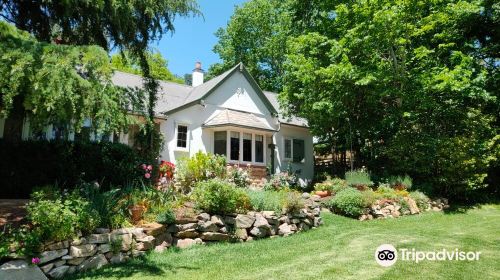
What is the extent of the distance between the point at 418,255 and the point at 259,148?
43.4 feet

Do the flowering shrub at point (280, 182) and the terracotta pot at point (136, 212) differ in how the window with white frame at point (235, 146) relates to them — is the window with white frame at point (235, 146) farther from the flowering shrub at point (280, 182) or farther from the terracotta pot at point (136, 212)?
the terracotta pot at point (136, 212)

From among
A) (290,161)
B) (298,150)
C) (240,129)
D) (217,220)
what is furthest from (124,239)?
(298,150)

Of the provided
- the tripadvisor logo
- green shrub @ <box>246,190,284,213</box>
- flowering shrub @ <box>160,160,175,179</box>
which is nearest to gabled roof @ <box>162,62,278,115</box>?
flowering shrub @ <box>160,160,175,179</box>

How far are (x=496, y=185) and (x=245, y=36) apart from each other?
25.9 meters

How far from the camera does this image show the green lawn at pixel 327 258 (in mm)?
6016

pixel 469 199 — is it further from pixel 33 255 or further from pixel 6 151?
pixel 6 151

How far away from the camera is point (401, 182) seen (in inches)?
579

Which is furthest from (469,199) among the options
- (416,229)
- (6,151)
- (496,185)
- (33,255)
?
(6,151)

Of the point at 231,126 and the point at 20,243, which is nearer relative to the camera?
the point at 20,243

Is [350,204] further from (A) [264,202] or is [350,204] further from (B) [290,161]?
(B) [290,161]

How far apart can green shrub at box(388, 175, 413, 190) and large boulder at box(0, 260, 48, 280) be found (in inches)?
484

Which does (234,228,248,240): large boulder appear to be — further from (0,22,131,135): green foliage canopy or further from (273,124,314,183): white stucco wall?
(273,124,314,183): white stucco wall

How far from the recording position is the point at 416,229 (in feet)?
32.9

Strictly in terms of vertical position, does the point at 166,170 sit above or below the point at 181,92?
below
